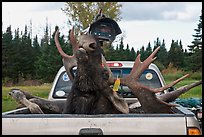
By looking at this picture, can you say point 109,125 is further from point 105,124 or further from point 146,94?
point 146,94

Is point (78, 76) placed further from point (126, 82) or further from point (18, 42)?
point (18, 42)

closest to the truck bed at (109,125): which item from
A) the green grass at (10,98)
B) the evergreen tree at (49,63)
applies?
the green grass at (10,98)

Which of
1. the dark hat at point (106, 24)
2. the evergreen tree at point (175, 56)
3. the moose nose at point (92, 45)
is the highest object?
the dark hat at point (106, 24)

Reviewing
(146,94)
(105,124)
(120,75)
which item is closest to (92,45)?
(146,94)

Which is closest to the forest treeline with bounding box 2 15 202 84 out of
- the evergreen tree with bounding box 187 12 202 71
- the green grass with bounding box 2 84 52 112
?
the evergreen tree with bounding box 187 12 202 71

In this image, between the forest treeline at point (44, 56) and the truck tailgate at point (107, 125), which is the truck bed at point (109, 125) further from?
the forest treeline at point (44, 56)

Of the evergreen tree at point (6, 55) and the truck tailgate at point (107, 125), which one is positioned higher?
the truck tailgate at point (107, 125)

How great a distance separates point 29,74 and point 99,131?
3914 cm

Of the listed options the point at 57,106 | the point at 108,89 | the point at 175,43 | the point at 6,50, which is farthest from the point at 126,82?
the point at 175,43

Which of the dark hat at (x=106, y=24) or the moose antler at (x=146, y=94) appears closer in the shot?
the moose antler at (x=146, y=94)

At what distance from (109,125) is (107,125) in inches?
0.8

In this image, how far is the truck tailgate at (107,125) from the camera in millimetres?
4637

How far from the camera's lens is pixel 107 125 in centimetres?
464

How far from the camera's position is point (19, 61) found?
42562 mm
